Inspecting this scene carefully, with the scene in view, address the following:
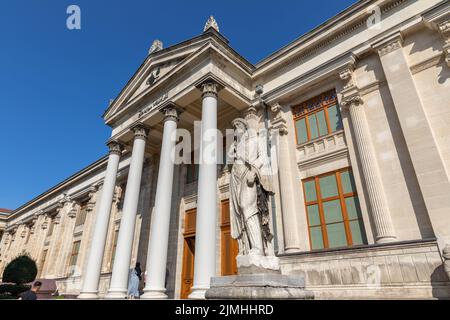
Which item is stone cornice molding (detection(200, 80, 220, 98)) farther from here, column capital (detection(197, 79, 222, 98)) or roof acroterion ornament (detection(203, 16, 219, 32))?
roof acroterion ornament (detection(203, 16, 219, 32))

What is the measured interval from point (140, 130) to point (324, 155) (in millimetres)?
8834

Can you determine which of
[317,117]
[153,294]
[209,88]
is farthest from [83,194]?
[317,117]

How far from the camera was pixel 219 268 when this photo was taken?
37.2 feet

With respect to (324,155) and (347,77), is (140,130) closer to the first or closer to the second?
(324,155)

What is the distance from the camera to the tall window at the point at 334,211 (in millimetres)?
8625

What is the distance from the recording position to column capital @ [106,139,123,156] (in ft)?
49.8

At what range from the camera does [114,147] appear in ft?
50.2

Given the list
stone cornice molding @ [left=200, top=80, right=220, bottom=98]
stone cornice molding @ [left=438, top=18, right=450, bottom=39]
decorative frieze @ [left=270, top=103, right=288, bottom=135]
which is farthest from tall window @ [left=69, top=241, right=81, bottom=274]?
stone cornice molding @ [left=438, top=18, right=450, bottom=39]

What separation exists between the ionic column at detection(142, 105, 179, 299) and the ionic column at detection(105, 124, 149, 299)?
5.27 feet

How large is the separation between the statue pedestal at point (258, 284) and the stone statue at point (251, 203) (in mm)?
25

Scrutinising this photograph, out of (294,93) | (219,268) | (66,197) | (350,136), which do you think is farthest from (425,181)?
(66,197)
